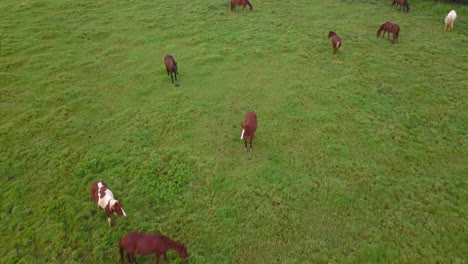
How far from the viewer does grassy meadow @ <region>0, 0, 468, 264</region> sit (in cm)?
626

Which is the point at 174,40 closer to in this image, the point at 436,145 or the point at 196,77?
the point at 196,77

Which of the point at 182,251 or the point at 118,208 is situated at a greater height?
the point at 118,208

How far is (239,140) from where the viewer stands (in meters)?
8.44

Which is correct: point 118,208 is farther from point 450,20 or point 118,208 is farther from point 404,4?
point 404,4

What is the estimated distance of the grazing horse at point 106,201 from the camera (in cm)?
628

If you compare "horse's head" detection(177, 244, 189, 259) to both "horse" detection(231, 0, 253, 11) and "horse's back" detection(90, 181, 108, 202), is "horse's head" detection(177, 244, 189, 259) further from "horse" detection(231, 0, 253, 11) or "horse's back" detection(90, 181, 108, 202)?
"horse" detection(231, 0, 253, 11)

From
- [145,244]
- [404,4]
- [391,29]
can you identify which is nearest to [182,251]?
[145,244]

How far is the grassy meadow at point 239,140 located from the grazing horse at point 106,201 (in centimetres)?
28

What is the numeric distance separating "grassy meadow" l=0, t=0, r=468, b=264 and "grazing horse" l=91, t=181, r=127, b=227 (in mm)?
280

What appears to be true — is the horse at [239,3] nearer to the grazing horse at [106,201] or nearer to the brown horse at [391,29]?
the brown horse at [391,29]

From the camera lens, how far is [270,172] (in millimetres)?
7547

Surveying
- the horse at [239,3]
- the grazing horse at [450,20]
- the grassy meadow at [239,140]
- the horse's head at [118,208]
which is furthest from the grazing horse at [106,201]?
the grazing horse at [450,20]

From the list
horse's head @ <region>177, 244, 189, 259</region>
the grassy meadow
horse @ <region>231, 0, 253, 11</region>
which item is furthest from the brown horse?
horse's head @ <region>177, 244, 189, 259</region>

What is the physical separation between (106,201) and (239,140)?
3440 mm
